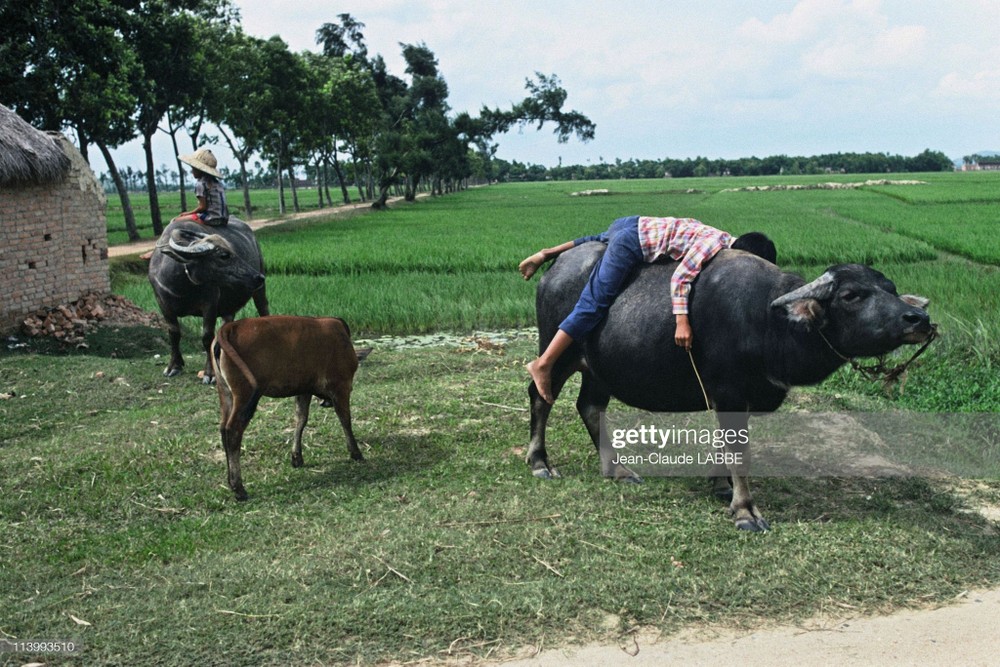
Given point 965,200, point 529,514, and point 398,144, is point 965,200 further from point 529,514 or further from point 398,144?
point 529,514

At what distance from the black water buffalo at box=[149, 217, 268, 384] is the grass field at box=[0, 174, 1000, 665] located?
56cm

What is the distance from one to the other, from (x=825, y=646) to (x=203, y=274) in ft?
18.2

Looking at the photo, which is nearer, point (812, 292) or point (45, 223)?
point (812, 292)

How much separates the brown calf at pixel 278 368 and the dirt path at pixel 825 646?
2139 mm

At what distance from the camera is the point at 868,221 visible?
23891 millimetres

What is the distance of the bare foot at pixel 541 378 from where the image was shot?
177 inches

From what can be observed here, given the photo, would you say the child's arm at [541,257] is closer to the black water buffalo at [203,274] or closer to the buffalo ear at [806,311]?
the buffalo ear at [806,311]

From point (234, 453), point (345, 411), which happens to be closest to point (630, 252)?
point (345, 411)

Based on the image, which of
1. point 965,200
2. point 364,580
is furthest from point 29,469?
point 965,200

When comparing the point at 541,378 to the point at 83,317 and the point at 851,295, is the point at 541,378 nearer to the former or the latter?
the point at 851,295

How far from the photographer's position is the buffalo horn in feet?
12.1

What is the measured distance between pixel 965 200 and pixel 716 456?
31.1 meters

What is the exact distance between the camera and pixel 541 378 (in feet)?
14.9

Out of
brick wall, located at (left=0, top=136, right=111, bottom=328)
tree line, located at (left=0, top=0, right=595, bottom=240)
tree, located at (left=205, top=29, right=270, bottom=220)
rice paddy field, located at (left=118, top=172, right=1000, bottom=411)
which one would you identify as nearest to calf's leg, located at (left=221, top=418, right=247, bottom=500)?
rice paddy field, located at (left=118, top=172, right=1000, bottom=411)
